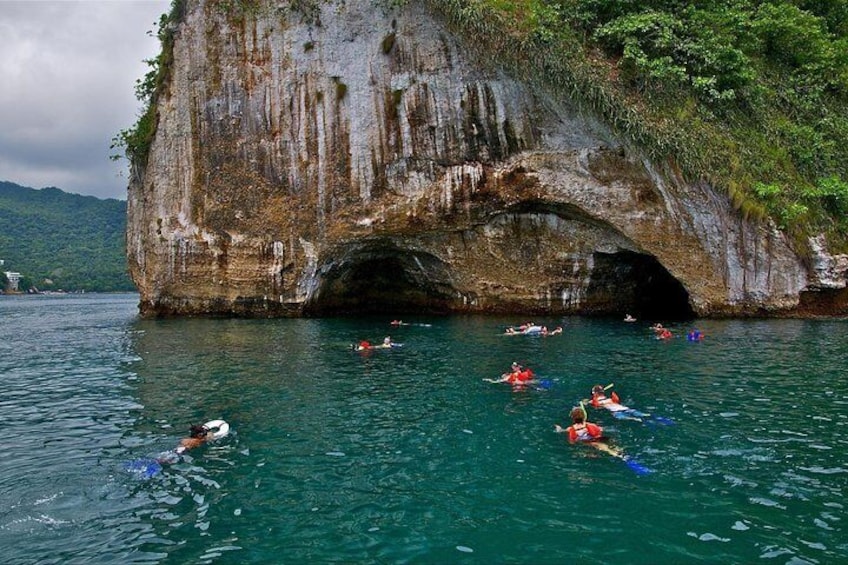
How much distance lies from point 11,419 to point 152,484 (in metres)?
6.58

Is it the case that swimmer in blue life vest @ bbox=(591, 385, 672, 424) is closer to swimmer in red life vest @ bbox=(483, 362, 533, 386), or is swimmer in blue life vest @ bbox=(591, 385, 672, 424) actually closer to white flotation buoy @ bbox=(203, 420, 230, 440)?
swimmer in red life vest @ bbox=(483, 362, 533, 386)

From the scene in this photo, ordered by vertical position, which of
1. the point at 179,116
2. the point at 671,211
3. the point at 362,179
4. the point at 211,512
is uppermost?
the point at 179,116

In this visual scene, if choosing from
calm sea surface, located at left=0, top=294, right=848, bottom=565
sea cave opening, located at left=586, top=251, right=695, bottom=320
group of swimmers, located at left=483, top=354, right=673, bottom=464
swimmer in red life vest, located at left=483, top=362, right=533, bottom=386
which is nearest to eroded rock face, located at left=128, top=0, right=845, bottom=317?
sea cave opening, located at left=586, top=251, right=695, bottom=320

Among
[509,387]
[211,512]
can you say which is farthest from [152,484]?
[509,387]

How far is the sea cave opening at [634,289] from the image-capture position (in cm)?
3462

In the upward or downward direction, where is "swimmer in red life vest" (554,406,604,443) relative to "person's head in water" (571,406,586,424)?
downward

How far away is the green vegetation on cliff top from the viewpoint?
2811 cm

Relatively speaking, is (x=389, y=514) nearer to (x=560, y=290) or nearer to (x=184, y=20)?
(x=560, y=290)

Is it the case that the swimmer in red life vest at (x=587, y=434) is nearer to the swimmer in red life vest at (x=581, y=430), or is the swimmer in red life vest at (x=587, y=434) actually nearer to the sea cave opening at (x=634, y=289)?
the swimmer in red life vest at (x=581, y=430)

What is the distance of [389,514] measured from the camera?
8.16m

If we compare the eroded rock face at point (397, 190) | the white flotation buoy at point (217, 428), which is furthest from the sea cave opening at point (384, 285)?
the white flotation buoy at point (217, 428)

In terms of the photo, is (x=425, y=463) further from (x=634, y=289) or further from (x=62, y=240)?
(x=62, y=240)

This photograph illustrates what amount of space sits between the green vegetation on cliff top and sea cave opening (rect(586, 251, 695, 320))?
710cm

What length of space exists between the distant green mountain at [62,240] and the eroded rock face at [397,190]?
4212 inches
